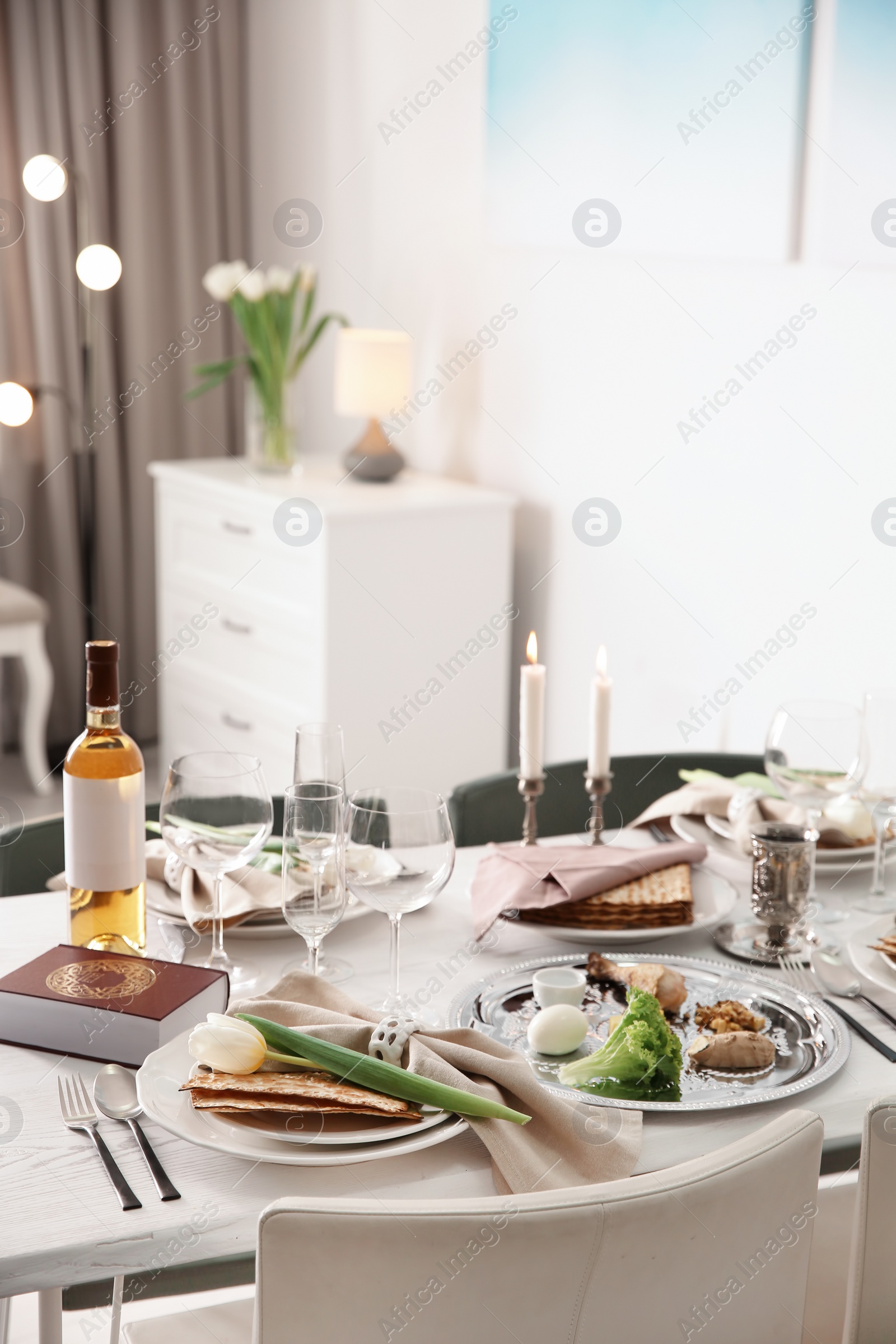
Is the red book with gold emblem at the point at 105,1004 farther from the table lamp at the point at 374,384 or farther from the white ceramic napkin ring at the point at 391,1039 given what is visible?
the table lamp at the point at 374,384

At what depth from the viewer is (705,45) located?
2.55m

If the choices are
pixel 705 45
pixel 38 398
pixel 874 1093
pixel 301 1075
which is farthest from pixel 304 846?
pixel 38 398

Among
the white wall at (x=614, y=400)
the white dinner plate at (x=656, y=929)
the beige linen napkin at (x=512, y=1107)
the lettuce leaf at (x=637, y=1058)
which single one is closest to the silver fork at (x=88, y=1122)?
the beige linen napkin at (x=512, y=1107)

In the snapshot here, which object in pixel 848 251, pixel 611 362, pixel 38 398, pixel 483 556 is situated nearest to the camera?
pixel 848 251

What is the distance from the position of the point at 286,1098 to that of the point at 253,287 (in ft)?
9.08

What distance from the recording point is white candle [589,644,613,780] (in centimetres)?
157

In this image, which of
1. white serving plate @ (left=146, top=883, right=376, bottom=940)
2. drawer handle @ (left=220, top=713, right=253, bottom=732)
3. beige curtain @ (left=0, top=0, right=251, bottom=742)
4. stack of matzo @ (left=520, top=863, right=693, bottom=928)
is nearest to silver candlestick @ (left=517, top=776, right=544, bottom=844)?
stack of matzo @ (left=520, top=863, right=693, bottom=928)

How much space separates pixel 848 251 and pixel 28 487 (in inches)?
103

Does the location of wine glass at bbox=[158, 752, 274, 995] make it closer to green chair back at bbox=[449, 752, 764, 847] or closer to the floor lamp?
green chair back at bbox=[449, 752, 764, 847]

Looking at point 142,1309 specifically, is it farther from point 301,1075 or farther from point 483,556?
point 483,556

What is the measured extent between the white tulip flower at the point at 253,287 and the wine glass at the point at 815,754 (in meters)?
2.29

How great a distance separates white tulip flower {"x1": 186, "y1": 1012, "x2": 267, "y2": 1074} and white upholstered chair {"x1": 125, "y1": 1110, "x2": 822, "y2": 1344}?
0.75 ft

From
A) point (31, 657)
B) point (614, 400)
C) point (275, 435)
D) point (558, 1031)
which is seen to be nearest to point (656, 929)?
point (558, 1031)

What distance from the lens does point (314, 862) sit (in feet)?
4.02
